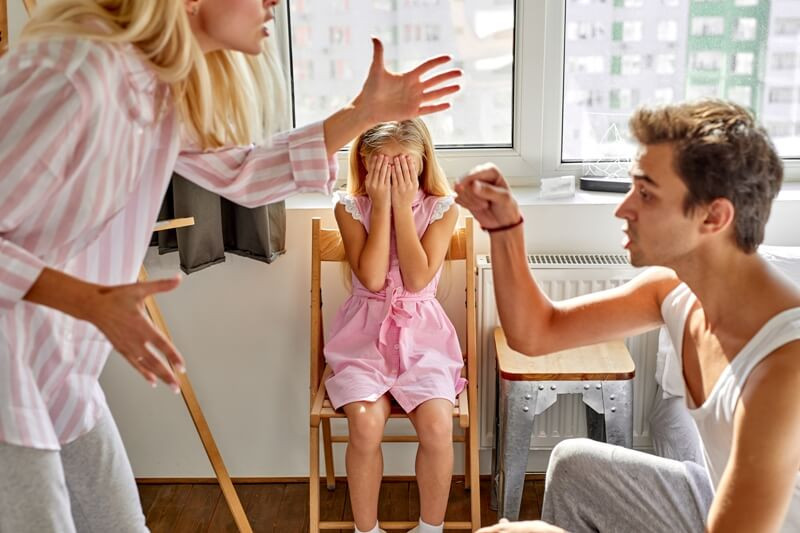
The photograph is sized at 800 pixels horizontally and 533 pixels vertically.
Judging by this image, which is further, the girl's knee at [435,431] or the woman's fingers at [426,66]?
the girl's knee at [435,431]

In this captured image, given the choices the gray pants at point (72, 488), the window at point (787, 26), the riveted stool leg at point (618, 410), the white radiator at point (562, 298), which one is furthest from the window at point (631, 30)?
the gray pants at point (72, 488)

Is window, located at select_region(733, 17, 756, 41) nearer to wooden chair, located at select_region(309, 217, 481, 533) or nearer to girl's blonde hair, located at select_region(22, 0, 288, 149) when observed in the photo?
wooden chair, located at select_region(309, 217, 481, 533)

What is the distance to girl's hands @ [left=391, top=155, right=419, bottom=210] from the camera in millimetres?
2240

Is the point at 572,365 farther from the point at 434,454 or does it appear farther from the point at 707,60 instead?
the point at 707,60

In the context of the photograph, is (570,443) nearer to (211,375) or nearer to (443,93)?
(443,93)

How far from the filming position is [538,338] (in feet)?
5.42

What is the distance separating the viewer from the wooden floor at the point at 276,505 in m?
2.51

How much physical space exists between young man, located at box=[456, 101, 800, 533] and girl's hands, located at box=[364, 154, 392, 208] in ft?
2.20

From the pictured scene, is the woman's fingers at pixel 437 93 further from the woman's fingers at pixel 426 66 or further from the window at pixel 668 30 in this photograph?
the window at pixel 668 30

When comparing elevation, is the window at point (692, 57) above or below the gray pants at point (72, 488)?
above

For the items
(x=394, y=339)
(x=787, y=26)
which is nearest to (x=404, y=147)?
(x=394, y=339)

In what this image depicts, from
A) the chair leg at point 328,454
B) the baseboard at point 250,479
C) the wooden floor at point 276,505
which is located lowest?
the wooden floor at point 276,505

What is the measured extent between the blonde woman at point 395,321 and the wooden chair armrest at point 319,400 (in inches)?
1.3

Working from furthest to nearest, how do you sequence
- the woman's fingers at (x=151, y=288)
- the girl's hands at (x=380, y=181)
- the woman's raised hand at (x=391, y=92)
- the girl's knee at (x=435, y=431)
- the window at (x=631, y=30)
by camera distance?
the window at (x=631, y=30) → the girl's hands at (x=380, y=181) → the girl's knee at (x=435, y=431) → the woman's raised hand at (x=391, y=92) → the woman's fingers at (x=151, y=288)
